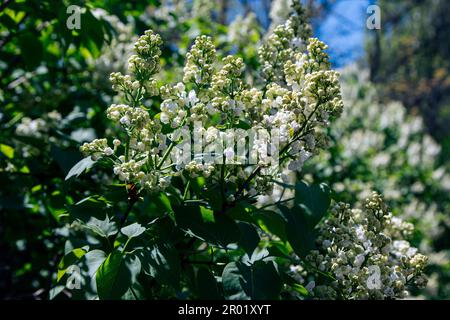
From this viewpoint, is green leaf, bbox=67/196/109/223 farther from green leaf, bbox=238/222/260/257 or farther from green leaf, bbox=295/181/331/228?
green leaf, bbox=295/181/331/228

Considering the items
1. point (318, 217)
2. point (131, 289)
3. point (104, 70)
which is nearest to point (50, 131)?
point (104, 70)

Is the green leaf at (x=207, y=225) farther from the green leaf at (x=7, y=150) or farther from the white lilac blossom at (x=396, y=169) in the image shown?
the white lilac blossom at (x=396, y=169)

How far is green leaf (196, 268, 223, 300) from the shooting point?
5.06 feet

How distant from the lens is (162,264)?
1454 millimetres

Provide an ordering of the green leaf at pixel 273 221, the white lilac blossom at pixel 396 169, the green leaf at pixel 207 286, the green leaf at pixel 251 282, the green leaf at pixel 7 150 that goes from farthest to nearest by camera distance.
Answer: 1. the white lilac blossom at pixel 396 169
2. the green leaf at pixel 7 150
3. the green leaf at pixel 273 221
4. the green leaf at pixel 207 286
5. the green leaf at pixel 251 282

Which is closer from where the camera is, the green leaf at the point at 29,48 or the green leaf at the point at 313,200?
the green leaf at the point at 313,200

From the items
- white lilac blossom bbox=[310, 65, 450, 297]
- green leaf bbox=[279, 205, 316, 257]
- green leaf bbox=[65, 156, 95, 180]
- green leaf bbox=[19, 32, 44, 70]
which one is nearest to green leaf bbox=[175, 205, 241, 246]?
green leaf bbox=[279, 205, 316, 257]

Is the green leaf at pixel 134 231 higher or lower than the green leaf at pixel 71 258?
higher

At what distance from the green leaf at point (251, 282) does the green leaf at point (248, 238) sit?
57 mm

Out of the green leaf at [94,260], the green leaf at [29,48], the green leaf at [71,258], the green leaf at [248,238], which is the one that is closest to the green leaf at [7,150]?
the green leaf at [29,48]

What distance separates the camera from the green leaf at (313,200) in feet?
5.14

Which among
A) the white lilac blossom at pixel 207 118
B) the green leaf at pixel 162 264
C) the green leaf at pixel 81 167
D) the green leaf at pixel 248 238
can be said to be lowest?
the green leaf at pixel 162 264

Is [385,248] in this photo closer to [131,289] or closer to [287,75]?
[287,75]

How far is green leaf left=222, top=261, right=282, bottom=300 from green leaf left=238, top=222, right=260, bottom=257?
57mm
